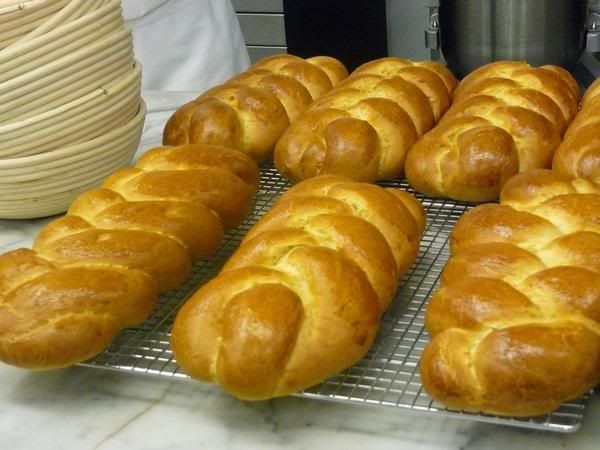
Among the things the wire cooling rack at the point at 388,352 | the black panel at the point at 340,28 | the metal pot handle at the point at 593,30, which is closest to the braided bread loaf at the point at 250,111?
the wire cooling rack at the point at 388,352

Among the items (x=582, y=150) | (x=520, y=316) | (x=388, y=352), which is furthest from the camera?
(x=582, y=150)

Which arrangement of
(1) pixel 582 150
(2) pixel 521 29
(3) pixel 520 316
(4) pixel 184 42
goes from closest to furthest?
(3) pixel 520 316 < (1) pixel 582 150 < (2) pixel 521 29 < (4) pixel 184 42

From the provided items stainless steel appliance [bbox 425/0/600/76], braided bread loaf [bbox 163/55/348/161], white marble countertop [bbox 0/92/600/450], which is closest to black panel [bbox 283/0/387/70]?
stainless steel appliance [bbox 425/0/600/76]

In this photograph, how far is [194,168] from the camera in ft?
3.96

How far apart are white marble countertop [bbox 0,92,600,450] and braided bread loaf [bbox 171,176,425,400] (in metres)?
0.05

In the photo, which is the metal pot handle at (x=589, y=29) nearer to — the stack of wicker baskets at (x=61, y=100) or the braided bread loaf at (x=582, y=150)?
the braided bread loaf at (x=582, y=150)

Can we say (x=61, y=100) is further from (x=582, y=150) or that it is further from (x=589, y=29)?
(x=589, y=29)

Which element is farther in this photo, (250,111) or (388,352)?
(250,111)

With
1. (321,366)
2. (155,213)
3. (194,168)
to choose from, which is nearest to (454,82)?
(194,168)

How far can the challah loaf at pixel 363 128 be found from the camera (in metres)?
1.30

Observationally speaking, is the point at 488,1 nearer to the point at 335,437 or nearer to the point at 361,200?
the point at 361,200

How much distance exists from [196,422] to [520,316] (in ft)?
1.14

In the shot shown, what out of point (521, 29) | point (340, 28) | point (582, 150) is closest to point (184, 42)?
point (340, 28)

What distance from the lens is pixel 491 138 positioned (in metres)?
1.24
